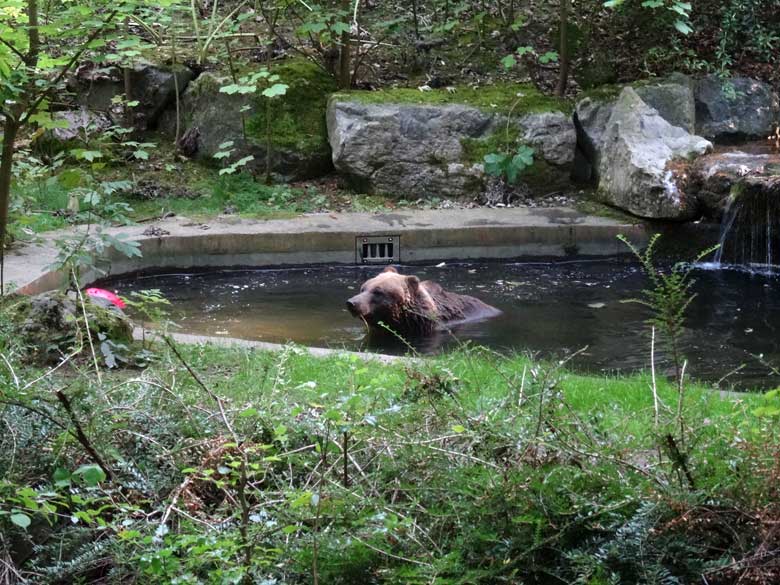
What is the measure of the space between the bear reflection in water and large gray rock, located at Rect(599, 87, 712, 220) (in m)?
2.99

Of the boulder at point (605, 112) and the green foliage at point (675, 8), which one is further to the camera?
the boulder at point (605, 112)

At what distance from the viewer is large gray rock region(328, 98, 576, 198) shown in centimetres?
1230

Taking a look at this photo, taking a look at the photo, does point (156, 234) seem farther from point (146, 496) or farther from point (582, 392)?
point (146, 496)

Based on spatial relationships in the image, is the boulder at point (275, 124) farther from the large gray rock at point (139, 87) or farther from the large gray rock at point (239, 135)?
the large gray rock at point (139, 87)

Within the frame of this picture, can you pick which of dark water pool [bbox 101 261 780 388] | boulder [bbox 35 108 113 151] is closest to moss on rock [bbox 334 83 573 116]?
dark water pool [bbox 101 261 780 388]

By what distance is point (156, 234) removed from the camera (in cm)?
1062

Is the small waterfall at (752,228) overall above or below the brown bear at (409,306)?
above

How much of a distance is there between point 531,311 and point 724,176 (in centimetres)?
300

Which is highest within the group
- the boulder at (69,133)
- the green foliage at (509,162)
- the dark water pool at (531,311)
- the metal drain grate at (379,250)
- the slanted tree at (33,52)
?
the slanted tree at (33,52)

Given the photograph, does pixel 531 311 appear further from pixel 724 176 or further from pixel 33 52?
pixel 33 52

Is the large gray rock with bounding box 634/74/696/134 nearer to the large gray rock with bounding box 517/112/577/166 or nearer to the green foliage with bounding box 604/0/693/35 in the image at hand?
the green foliage with bounding box 604/0/693/35

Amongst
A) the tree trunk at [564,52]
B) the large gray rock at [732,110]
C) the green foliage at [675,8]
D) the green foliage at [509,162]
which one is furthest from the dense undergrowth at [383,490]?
the tree trunk at [564,52]

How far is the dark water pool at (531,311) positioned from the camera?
7824 millimetres

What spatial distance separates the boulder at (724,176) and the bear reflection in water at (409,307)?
10.4ft
